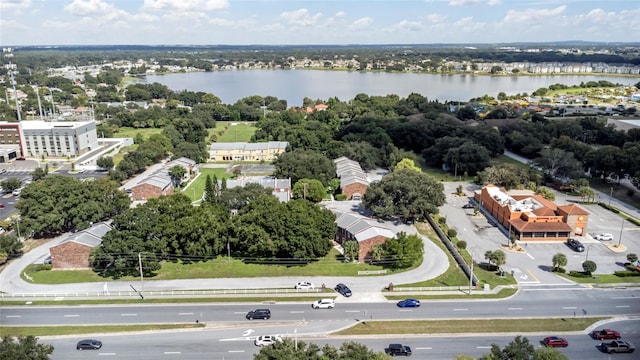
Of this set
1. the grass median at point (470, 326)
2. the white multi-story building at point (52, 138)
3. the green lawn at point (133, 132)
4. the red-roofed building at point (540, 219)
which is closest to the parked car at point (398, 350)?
the grass median at point (470, 326)

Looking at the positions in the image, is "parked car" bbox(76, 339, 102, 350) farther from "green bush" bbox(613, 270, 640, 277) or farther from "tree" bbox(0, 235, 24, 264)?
"green bush" bbox(613, 270, 640, 277)

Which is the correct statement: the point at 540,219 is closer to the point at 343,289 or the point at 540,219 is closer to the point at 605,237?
the point at 605,237

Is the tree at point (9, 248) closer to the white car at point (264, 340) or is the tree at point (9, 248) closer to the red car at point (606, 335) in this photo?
the white car at point (264, 340)

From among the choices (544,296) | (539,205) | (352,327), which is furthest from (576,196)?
(352,327)

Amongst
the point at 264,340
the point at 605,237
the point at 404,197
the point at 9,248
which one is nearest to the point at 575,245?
the point at 605,237

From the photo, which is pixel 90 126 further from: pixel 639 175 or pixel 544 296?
pixel 639 175

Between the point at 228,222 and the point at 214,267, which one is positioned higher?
the point at 228,222

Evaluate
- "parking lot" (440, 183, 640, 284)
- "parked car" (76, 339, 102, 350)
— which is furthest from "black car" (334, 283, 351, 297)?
"parked car" (76, 339, 102, 350)
